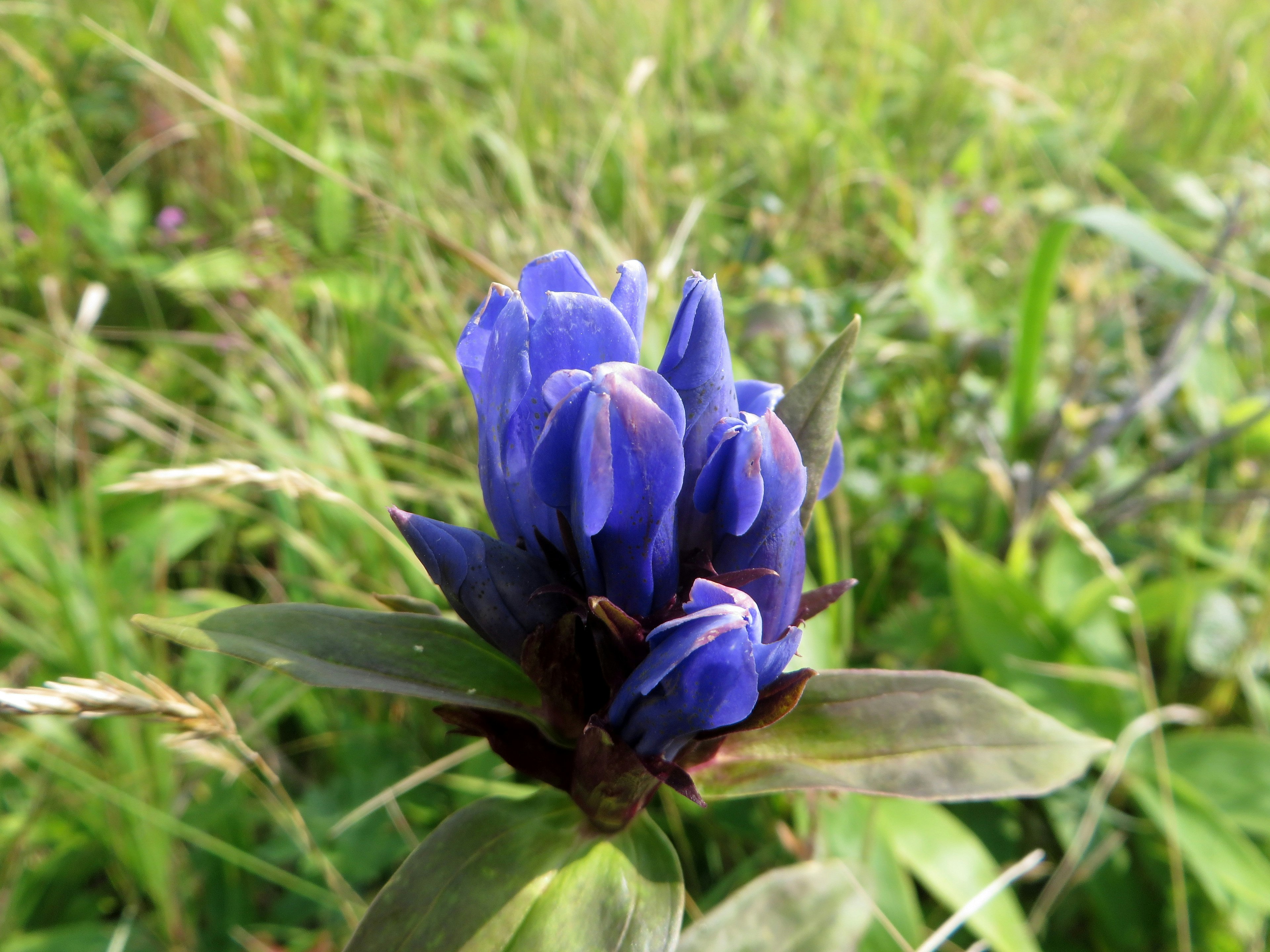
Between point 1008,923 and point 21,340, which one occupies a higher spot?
point 21,340

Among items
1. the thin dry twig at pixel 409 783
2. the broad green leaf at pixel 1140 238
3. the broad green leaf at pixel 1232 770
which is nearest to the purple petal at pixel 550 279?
the thin dry twig at pixel 409 783

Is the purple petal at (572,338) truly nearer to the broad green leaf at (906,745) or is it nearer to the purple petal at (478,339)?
the purple petal at (478,339)

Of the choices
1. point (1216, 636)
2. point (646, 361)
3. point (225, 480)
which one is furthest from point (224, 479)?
point (1216, 636)

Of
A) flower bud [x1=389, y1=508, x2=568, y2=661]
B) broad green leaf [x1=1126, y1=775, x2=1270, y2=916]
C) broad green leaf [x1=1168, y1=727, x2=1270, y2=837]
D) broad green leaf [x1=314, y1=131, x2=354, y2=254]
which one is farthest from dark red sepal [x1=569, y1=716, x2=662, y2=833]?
broad green leaf [x1=314, y1=131, x2=354, y2=254]

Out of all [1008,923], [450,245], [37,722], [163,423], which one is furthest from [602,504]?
[163,423]

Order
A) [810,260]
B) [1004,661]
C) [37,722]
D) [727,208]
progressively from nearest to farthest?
[37,722] → [1004,661] → [810,260] → [727,208]

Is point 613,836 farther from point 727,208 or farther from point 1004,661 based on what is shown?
point 727,208
